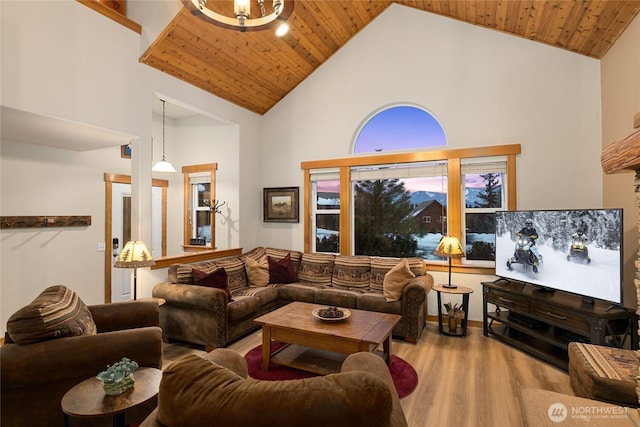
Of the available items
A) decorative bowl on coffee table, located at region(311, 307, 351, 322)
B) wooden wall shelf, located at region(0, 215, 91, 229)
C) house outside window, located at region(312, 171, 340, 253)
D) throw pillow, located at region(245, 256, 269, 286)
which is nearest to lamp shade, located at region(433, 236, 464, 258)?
decorative bowl on coffee table, located at region(311, 307, 351, 322)

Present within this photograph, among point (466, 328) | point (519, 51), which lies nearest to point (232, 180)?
point (466, 328)

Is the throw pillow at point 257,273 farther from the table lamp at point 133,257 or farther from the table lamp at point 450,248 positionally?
the table lamp at point 450,248

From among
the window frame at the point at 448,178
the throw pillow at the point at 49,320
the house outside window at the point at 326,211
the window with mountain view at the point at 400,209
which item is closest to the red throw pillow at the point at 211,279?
the throw pillow at the point at 49,320

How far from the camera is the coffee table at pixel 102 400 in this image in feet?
5.06

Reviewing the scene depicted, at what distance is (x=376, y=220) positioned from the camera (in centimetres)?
501

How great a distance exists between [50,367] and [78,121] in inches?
92.4

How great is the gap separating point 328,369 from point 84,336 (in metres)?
1.87

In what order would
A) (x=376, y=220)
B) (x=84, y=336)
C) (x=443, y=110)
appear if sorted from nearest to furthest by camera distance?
(x=84, y=336)
(x=443, y=110)
(x=376, y=220)

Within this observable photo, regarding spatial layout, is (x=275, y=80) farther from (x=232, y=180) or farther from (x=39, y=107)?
(x=39, y=107)

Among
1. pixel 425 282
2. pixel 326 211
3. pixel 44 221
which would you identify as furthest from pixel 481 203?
pixel 44 221

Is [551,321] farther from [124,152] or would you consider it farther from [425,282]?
[124,152]

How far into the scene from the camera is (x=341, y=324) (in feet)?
9.83

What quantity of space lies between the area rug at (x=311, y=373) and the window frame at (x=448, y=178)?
71.9 inches

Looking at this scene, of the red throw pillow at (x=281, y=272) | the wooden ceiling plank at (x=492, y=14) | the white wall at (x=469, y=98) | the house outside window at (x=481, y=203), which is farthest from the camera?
the red throw pillow at (x=281, y=272)
